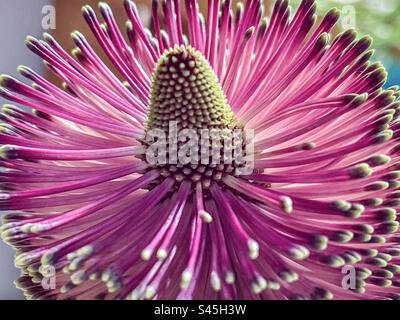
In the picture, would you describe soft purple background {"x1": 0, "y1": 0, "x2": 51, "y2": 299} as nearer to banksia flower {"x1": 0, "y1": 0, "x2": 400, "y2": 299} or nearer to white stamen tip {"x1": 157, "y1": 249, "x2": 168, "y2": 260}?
banksia flower {"x1": 0, "y1": 0, "x2": 400, "y2": 299}

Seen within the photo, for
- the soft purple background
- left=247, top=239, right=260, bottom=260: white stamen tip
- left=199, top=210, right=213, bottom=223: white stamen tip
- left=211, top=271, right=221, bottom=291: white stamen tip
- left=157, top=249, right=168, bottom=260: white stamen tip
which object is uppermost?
the soft purple background

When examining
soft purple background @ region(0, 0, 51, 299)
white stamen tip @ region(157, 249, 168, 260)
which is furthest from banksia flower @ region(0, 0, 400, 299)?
soft purple background @ region(0, 0, 51, 299)

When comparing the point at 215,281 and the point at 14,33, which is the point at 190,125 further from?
the point at 14,33

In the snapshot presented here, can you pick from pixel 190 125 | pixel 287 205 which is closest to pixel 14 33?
pixel 190 125

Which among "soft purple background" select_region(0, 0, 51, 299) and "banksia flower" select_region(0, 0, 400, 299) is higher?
"soft purple background" select_region(0, 0, 51, 299)

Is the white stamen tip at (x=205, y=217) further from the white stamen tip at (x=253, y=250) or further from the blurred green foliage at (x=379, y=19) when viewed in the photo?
the blurred green foliage at (x=379, y=19)

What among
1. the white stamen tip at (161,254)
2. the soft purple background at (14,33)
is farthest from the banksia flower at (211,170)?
the soft purple background at (14,33)

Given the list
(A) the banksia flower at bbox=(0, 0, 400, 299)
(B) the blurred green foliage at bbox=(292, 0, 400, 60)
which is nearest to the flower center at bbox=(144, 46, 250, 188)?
(A) the banksia flower at bbox=(0, 0, 400, 299)

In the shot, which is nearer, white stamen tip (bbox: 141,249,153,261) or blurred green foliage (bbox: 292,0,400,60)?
white stamen tip (bbox: 141,249,153,261)
